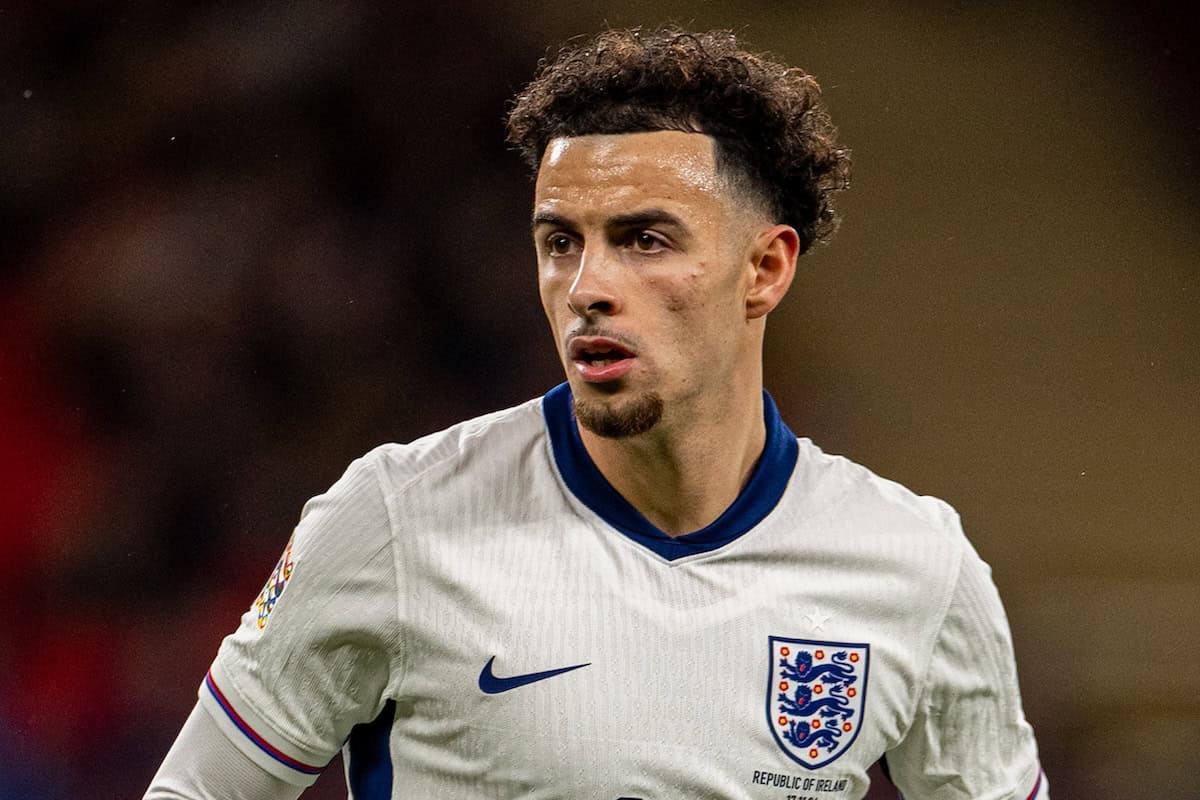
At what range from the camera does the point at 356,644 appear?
1551mm

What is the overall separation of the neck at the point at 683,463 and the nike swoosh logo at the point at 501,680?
23cm

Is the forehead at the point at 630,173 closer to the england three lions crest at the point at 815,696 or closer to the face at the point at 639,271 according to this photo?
the face at the point at 639,271

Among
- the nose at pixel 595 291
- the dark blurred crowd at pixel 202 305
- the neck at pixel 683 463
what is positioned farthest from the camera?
the dark blurred crowd at pixel 202 305

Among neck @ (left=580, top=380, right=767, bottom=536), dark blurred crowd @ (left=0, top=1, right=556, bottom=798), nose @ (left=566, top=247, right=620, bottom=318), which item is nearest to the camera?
nose @ (left=566, top=247, right=620, bottom=318)

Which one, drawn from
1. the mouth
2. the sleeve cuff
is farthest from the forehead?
the sleeve cuff

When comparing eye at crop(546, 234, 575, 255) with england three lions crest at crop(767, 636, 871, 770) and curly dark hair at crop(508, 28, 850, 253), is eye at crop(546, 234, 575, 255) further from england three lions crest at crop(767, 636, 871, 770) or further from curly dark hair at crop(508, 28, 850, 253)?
england three lions crest at crop(767, 636, 871, 770)

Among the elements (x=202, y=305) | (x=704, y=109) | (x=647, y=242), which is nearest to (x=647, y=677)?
(x=647, y=242)

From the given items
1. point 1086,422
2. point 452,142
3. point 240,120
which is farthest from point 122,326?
point 1086,422

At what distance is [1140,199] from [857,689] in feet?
7.10

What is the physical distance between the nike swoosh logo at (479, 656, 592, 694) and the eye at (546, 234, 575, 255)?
1.44 feet

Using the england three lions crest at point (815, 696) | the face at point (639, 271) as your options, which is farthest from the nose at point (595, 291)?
the england three lions crest at point (815, 696)

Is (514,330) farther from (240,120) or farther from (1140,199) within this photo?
(1140,199)

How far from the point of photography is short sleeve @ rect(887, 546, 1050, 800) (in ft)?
5.52

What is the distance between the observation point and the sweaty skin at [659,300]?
5.00ft
